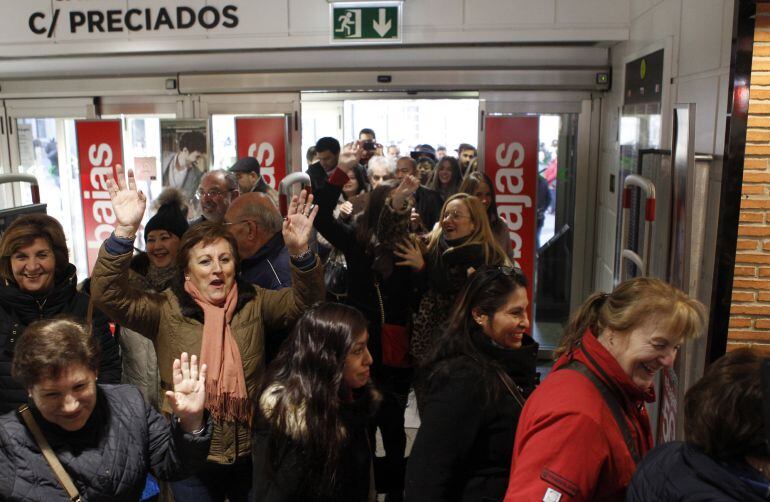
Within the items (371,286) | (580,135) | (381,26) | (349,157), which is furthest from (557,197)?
(371,286)

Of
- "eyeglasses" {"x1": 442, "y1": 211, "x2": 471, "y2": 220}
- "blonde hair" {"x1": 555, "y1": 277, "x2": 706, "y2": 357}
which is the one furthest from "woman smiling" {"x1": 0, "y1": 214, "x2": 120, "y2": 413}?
"blonde hair" {"x1": 555, "y1": 277, "x2": 706, "y2": 357}

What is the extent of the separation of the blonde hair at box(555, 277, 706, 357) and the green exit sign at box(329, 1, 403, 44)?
4.39 metres

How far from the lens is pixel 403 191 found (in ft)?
12.5

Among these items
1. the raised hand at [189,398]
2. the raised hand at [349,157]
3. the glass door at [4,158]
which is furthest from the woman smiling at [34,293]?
the glass door at [4,158]

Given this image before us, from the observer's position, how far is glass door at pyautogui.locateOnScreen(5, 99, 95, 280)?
723 cm

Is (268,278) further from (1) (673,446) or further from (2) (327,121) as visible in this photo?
(2) (327,121)

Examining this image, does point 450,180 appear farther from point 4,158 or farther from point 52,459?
point 52,459

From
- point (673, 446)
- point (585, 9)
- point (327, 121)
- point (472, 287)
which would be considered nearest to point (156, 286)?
point (472, 287)

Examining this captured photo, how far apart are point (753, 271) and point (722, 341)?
360 mm

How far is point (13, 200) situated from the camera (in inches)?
308

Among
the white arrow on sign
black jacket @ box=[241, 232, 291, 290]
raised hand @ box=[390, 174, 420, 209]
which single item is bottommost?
black jacket @ box=[241, 232, 291, 290]

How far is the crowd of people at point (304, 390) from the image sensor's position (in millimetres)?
1745

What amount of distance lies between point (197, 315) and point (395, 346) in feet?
4.16

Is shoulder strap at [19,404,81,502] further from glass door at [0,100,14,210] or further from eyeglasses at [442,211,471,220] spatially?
glass door at [0,100,14,210]
